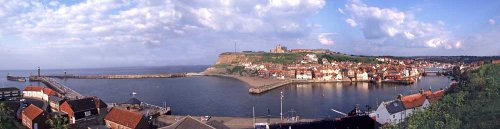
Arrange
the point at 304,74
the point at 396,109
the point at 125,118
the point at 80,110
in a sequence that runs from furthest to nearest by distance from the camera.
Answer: the point at 304,74
the point at 396,109
the point at 80,110
the point at 125,118

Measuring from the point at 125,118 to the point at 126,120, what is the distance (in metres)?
0.32

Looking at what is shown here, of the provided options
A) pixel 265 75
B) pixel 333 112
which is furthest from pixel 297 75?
pixel 333 112

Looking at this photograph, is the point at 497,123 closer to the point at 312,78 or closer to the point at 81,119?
the point at 81,119

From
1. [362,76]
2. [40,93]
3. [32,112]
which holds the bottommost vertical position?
[40,93]

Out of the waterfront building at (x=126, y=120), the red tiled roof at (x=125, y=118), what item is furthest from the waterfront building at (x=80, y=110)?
the red tiled roof at (x=125, y=118)

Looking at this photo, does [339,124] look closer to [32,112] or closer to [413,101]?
Answer: [413,101]

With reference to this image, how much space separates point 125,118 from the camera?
27.7m

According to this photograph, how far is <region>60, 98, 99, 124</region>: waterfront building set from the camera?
30.8 m

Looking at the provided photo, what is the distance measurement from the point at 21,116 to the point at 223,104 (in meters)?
20.9

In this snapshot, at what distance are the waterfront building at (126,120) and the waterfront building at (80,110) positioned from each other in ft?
10.1

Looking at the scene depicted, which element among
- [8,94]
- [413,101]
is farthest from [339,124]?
[8,94]

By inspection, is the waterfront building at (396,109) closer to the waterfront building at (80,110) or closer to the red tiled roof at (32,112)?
the waterfront building at (80,110)

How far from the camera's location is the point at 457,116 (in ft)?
80.1

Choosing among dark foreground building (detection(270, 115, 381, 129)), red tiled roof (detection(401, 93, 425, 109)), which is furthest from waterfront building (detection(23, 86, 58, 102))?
red tiled roof (detection(401, 93, 425, 109))
